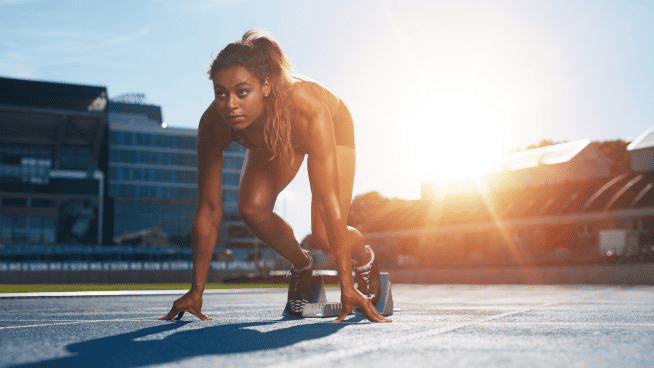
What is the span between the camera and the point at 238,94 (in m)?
3.24

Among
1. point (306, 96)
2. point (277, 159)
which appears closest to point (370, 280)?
point (277, 159)

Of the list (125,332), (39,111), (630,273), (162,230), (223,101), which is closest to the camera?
(125,332)

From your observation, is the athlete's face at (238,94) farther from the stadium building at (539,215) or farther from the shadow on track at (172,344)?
the stadium building at (539,215)

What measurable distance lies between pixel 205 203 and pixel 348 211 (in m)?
0.88

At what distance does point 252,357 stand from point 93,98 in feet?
180

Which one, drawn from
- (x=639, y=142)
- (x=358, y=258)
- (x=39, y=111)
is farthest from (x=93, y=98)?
(x=358, y=258)

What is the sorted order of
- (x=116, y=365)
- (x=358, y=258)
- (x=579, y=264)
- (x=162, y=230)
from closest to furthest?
(x=116, y=365)
(x=358, y=258)
(x=579, y=264)
(x=162, y=230)

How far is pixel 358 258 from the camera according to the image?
410 centimetres

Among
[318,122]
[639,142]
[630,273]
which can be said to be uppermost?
[639,142]

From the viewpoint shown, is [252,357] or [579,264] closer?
[252,357]

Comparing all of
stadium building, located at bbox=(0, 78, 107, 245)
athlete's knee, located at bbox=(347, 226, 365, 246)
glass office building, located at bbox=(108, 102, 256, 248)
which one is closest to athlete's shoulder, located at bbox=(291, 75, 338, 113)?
athlete's knee, located at bbox=(347, 226, 365, 246)

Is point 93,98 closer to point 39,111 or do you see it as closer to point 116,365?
point 39,111

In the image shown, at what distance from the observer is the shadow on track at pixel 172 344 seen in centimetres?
196

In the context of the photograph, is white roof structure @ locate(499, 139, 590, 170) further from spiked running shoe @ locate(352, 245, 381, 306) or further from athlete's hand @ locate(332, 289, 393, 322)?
athlete's hand @ locate(332, 289, 393, 322)
